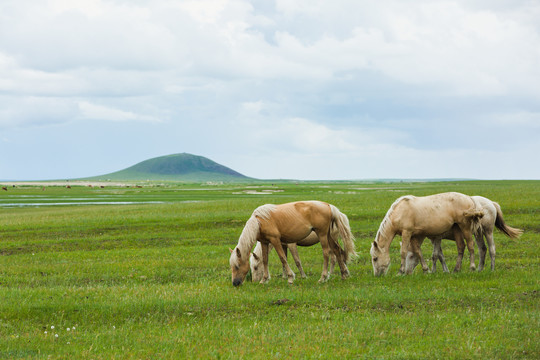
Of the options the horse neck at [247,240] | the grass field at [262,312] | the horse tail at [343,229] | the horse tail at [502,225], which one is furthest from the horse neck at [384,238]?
the horse tail at [502,225]

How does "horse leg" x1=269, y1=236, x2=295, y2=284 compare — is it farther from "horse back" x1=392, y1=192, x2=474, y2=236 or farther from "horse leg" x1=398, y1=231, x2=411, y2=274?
"horse back" x1=392, y1=192, x2=474, y2=236

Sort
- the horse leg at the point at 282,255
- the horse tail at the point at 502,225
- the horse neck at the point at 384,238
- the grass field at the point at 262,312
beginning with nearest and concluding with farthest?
the grass field at the point at 262,312 → the horse leg at the point at 282,255 → the horse neck at the point at 384,238 → the horse tail at the point at 502,225

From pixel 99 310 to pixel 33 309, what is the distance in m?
1.48

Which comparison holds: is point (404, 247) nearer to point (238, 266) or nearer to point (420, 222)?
point (420, 222)

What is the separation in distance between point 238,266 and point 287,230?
1862mm

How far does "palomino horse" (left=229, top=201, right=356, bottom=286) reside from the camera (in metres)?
14.0

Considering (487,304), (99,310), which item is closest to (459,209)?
(487,304)

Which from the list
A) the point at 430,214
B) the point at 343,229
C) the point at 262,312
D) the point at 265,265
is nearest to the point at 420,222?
the point at 430,214

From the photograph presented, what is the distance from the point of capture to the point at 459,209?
15.1m

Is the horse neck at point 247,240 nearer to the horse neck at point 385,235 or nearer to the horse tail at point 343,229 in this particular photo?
the horse tail at point 343,229

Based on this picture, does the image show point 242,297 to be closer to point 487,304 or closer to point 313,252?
point 487,304

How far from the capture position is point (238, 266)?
13812 millimetres

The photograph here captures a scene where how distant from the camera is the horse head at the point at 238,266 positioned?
45.0ft

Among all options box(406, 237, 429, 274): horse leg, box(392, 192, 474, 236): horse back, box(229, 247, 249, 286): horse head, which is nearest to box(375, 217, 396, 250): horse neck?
box(392, 192, 474, 236): horse back
